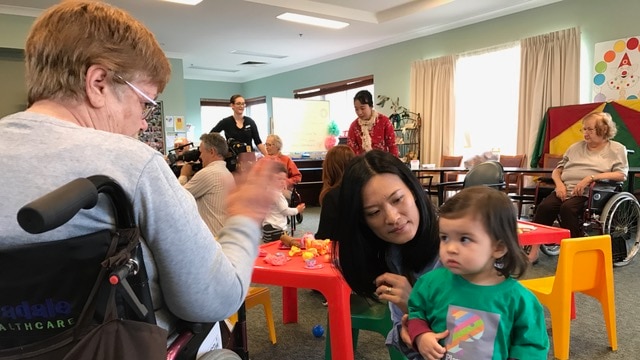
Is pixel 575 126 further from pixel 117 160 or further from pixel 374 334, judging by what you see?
pixel 117 160

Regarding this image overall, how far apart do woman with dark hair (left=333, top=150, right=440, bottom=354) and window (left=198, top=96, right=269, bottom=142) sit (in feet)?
30.3

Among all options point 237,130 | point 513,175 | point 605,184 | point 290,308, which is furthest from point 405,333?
point 513,175

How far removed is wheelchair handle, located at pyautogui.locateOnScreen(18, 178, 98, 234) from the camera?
0.45m

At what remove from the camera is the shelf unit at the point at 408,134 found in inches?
275

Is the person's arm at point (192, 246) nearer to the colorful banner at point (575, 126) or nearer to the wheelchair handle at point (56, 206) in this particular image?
the wheelchair handle at point (56, 206)

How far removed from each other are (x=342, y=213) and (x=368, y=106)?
3.10 m

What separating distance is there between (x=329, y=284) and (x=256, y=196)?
3.17 ft

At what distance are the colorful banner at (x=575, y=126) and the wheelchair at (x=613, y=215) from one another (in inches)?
58.2

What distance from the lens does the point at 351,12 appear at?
5.93 m

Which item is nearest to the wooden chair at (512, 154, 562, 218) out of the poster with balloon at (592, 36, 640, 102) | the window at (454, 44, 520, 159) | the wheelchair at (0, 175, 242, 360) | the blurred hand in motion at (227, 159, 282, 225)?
the window at (454, 44, 520, 159)

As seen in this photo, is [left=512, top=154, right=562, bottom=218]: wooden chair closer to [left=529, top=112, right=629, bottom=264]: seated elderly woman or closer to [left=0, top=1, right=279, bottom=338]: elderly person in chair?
[left=529, top=112, right=629, bottom=264]: seated elderly woman

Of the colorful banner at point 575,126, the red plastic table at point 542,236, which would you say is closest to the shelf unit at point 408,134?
the colorful banner at point 575,126

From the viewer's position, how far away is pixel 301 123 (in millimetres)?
7695

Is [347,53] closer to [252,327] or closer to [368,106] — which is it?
[368,106]
